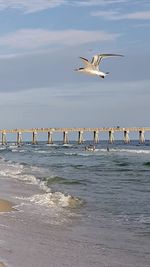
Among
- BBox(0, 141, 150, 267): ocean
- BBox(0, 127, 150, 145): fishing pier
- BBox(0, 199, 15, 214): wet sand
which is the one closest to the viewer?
BBox(0, 141, 150, 267): ocean

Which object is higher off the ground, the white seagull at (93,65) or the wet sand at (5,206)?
the white seagull at (93,65)

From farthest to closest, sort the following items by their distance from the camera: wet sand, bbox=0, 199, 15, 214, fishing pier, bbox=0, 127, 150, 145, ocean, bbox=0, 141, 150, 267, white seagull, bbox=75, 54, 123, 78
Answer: fishing pier, bbox=0, 127, 150, 145 → wet sand, bbox=0, 199, 15, 214 → white seagull, bbox=75, 54, 123, 78 → ocean, bbox=0, 141, 150, 267

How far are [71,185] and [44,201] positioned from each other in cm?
702

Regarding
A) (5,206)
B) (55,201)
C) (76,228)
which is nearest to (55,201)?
(55,201)

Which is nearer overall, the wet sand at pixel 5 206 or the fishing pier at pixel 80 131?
the wet sand at pixel 5 206

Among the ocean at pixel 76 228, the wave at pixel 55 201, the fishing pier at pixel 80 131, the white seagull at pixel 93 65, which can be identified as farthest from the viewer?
the fishing pier at pixel 80 131

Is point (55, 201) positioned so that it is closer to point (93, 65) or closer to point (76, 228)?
point (76, 228)

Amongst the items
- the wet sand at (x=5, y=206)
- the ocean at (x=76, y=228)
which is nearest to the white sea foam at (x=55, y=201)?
the ocean at (x=76, y=228)

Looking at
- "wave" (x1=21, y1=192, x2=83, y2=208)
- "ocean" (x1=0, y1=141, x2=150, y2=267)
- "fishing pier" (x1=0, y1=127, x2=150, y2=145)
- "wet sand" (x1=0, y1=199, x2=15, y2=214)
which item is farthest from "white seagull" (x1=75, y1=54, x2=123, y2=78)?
"fishing pier" (x1=0, y1=127, x2=150, y2=145)

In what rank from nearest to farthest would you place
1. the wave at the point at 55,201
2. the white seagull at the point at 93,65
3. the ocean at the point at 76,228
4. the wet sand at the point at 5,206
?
the ocean at the point at 76,228 < the white seagull at the point at 93,65 < the wet sand at the point at 5,206 < the wave at the point at 55,201

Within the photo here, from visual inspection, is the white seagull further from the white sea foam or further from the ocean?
the white sea foam

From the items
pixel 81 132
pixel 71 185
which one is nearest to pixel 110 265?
pixel 71 185

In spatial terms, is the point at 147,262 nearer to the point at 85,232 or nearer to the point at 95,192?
the point at 85,232

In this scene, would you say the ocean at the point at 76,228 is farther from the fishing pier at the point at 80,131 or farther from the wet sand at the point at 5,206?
the fishing pier at the point at 80,131
